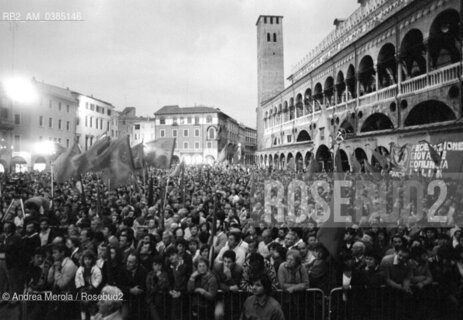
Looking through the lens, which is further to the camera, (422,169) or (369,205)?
(422,169)

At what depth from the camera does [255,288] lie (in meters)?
4.28

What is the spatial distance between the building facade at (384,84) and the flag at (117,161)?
628 cm

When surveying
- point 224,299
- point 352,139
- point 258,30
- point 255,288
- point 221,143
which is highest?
point 258,30

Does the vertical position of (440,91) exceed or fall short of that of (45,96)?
it falls short

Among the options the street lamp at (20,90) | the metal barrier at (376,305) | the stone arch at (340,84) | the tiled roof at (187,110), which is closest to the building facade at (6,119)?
the street lamp at (20,90)

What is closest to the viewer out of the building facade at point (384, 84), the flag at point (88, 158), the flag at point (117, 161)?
the flag at point (117, 161)

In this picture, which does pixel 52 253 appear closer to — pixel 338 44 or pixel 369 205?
pixel 369 205

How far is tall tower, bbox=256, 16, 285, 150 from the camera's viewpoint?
2405 inches

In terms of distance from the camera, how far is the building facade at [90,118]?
188ft

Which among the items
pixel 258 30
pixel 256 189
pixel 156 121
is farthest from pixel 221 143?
pixel 256 189

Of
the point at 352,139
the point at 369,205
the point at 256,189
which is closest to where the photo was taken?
the point at 369,205

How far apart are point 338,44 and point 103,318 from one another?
3784cm

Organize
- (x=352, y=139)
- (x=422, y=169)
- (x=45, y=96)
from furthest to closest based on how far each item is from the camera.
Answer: (x=45, y=96) → (x=352, y=139) → (x=422, y=169)

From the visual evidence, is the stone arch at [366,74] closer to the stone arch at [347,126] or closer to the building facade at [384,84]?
the building facade at [384,84]
